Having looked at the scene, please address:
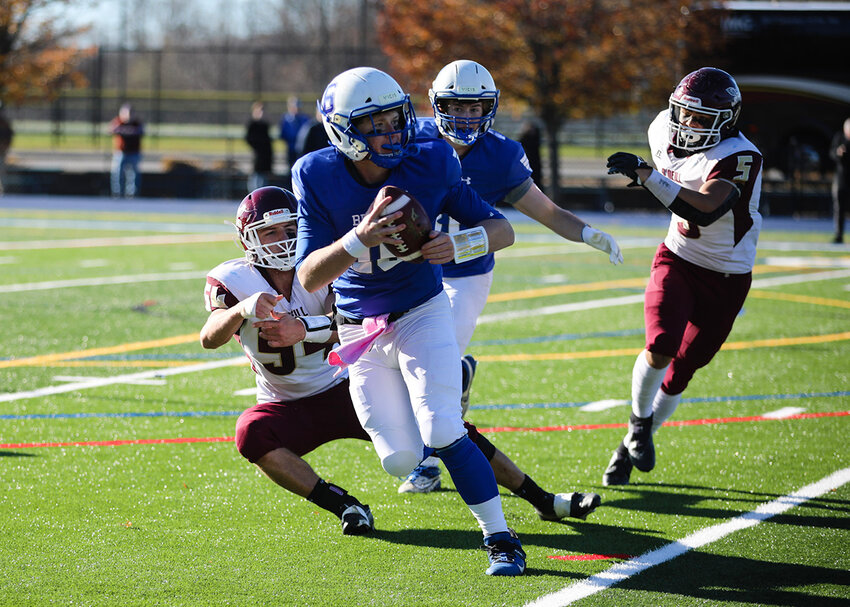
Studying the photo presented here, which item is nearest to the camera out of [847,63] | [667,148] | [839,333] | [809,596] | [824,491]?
[809,596]

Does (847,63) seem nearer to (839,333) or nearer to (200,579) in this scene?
(839,333)

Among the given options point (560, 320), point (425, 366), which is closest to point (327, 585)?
point (425, 366)

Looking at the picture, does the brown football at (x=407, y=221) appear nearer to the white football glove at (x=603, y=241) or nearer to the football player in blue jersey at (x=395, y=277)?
the football player in blue jersey at (x=395, y=277)

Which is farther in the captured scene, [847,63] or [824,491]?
[847,63]

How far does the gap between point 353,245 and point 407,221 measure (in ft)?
0.67

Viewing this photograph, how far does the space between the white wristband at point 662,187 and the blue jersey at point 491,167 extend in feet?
1.96

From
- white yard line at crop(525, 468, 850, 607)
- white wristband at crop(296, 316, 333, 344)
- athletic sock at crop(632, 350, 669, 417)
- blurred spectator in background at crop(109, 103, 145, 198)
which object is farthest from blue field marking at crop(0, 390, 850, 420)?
blurred spectator in background at crop(109, 103, 145, 198)

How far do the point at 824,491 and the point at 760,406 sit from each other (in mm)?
1739

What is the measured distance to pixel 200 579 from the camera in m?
4.20

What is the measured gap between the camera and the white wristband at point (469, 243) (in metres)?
4.25

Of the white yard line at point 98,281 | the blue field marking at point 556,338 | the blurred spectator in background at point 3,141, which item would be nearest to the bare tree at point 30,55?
the blurred spectator in background at point 3,141

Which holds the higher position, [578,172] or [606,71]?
[606,71]

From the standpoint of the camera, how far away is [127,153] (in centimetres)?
2422

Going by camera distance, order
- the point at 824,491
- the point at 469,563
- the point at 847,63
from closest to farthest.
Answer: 1. the point at 469,563
2. the point at 824,491
3. the point at 847,63
